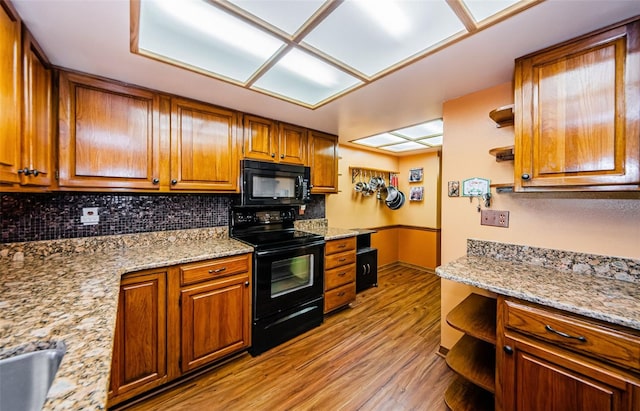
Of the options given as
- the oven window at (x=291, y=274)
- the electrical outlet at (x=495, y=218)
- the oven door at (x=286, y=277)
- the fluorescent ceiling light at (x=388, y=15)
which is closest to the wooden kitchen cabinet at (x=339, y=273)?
the oven door at (x=286, y=277)

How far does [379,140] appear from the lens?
3.54m

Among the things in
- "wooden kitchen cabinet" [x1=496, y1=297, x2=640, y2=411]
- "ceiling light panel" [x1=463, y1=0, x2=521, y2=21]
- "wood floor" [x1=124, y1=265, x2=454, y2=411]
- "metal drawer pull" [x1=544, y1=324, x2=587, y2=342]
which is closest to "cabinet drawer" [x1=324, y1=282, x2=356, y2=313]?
"wood floor" [x1=124, y1=265, x2=454, y2=411]

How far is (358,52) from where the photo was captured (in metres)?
1.45

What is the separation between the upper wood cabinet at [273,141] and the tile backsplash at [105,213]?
523 mm

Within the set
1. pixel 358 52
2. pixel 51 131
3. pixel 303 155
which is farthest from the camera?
pixel 303 155

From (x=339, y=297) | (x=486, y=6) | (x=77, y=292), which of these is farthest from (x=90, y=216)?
(x=486, y=6)

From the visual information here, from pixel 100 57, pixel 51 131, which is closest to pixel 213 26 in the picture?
pixel 100 57

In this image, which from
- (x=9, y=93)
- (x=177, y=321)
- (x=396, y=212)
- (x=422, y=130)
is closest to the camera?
(x=9, y=93)

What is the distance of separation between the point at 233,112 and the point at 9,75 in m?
1.38

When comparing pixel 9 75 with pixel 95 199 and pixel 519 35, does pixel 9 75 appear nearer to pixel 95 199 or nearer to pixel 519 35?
pixel 95 199

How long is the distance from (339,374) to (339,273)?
1.02 metres

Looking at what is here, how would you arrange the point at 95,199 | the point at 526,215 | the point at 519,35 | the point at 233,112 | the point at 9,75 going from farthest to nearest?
1. the point at 233,112
2. the point at 95,199
3. the point at 526,215
4. the point at 519,35
5. the point at 9,75

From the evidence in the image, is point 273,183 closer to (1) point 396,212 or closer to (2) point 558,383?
(2) point 558,383

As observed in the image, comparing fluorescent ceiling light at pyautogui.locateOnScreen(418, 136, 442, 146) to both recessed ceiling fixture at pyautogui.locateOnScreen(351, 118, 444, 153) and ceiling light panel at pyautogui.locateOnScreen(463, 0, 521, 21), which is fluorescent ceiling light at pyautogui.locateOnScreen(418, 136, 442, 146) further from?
ceiling light panel at pyautogui.locateOnScreen(463, 0, 521, 21)
